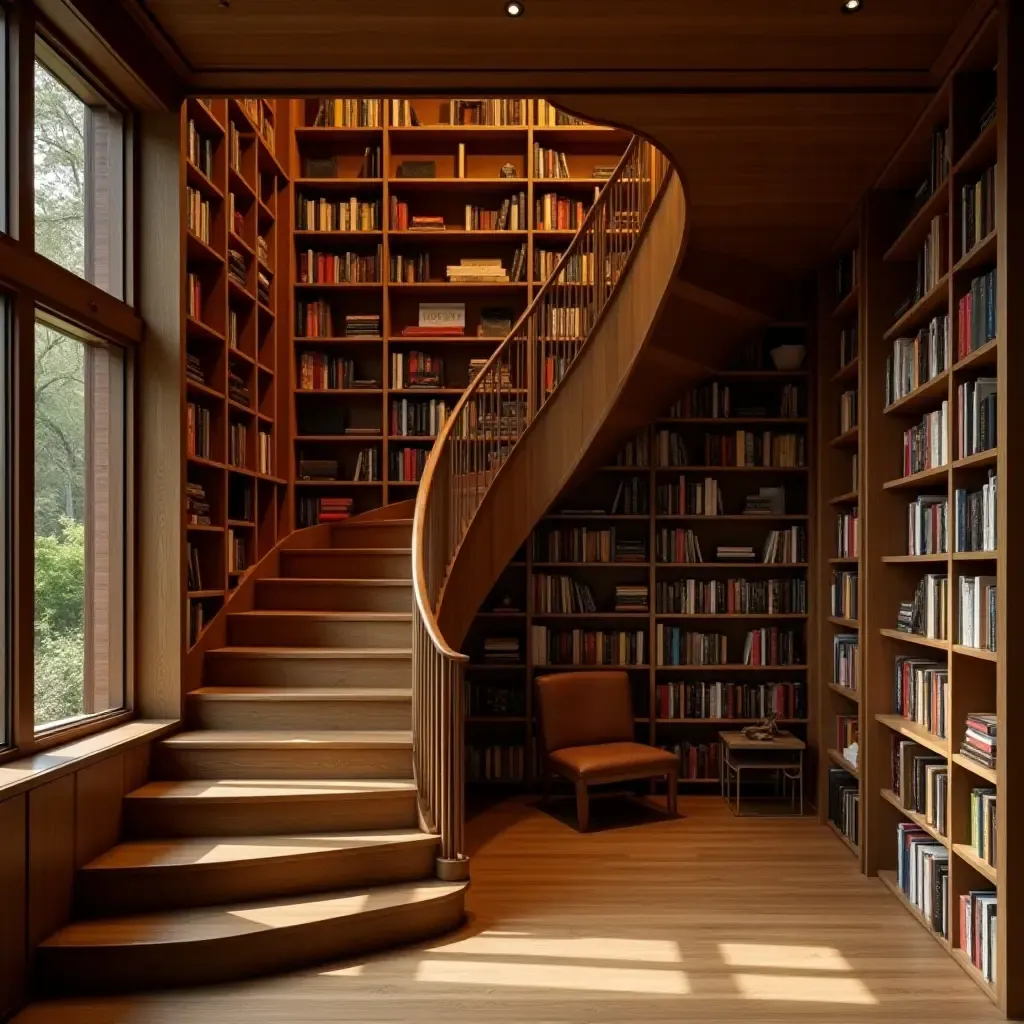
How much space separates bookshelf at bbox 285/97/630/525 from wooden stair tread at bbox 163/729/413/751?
247cm

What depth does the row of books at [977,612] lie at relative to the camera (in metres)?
3.58

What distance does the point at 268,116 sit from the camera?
670cm

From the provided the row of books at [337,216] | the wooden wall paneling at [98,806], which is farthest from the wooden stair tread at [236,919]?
the row of books at [337,216]

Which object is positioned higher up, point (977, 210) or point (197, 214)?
point (197, 214)

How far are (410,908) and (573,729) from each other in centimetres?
232

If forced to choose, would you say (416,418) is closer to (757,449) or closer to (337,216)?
(337,216)

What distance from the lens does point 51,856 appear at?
3.65 m

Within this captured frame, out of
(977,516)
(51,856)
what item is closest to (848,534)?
(977,516)

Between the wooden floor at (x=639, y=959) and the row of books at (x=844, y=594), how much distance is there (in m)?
1.26

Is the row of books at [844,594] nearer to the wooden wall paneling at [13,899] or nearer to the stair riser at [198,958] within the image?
the stair riser at [198,958]

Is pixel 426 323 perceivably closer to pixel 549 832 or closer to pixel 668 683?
pixel 668 683

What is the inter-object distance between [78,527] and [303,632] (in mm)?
1648

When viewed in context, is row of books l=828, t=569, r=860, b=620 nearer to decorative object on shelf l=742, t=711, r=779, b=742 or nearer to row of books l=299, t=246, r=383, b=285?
decorative object on shelf l=742, t=711, r=779, b=742

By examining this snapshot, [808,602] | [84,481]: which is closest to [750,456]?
[808,602]
